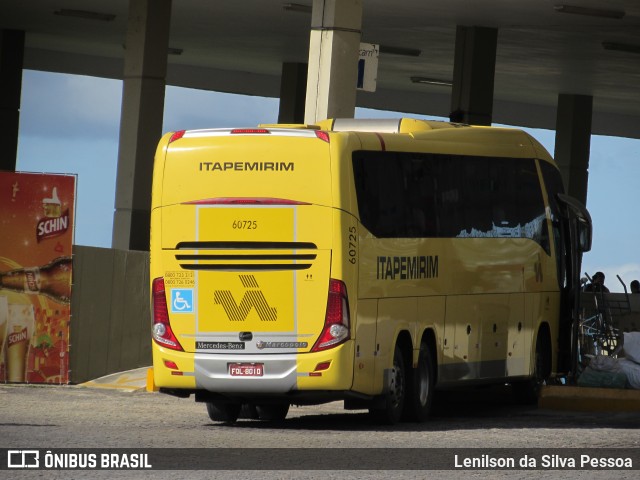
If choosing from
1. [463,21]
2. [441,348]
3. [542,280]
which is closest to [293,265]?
[441,348]

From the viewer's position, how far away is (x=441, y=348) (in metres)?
19.2

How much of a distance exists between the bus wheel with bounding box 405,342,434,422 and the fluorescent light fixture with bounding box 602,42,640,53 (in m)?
22.7

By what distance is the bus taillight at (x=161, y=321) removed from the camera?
17.4 metres

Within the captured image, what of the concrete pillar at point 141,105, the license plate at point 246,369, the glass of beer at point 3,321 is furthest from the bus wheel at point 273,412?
the concrete pillar at point 141,105

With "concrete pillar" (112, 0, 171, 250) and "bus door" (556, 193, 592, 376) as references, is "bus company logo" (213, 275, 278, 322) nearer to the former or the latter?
"bus door" (556, 193, 592, 376)

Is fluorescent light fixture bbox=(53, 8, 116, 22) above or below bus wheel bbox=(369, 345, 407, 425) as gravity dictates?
above

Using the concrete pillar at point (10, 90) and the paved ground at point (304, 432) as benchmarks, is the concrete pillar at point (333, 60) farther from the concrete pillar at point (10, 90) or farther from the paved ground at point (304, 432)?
the concrete pillar at point (10, 90)

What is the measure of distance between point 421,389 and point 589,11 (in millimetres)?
18086

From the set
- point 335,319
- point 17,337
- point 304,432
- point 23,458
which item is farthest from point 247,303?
point 17,337

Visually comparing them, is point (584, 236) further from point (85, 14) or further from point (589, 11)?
point (85, 14)

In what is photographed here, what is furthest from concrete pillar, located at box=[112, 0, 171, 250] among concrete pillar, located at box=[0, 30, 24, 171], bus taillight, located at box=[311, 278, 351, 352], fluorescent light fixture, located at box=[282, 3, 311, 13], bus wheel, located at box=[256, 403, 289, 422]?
bus taillight, located at box=[311, 278, 351, 352]

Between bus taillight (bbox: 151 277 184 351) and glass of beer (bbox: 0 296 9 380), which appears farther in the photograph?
glass of beer (bbox: 0 296 9 380)

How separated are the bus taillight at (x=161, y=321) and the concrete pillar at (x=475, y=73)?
21.1 metres

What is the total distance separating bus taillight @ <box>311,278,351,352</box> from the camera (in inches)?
664
